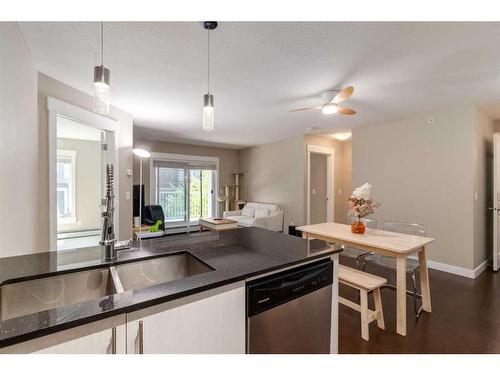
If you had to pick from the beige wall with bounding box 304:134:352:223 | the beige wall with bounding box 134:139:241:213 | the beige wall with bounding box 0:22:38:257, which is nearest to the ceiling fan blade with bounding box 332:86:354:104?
the beige wall with bounding box 0:22:38:257

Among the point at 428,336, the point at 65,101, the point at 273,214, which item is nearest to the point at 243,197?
the point at 273,214

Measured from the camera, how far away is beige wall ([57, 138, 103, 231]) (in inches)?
228

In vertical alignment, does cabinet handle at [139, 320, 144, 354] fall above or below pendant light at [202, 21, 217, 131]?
below

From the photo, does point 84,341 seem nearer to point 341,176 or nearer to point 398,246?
point 398,246

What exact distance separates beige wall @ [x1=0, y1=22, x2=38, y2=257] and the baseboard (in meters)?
4.76

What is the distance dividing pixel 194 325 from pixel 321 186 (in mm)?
5519

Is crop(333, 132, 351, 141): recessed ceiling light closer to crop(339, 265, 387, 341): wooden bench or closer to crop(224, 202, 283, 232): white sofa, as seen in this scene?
crop(224, 202, 283, 232): white sofa

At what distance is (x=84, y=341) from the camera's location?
68 centimetres

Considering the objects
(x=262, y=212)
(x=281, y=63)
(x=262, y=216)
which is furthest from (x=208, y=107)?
(x=262, y=212)

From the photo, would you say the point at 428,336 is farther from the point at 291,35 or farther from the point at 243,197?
the point at 243,197

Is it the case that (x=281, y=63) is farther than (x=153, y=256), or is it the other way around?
(x=281, y=63)

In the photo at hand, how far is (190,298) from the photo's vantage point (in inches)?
34.2

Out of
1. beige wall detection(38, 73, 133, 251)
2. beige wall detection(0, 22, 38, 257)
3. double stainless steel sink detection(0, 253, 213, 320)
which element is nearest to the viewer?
double stainless steel sink detection(0, 253, 213, 320)
